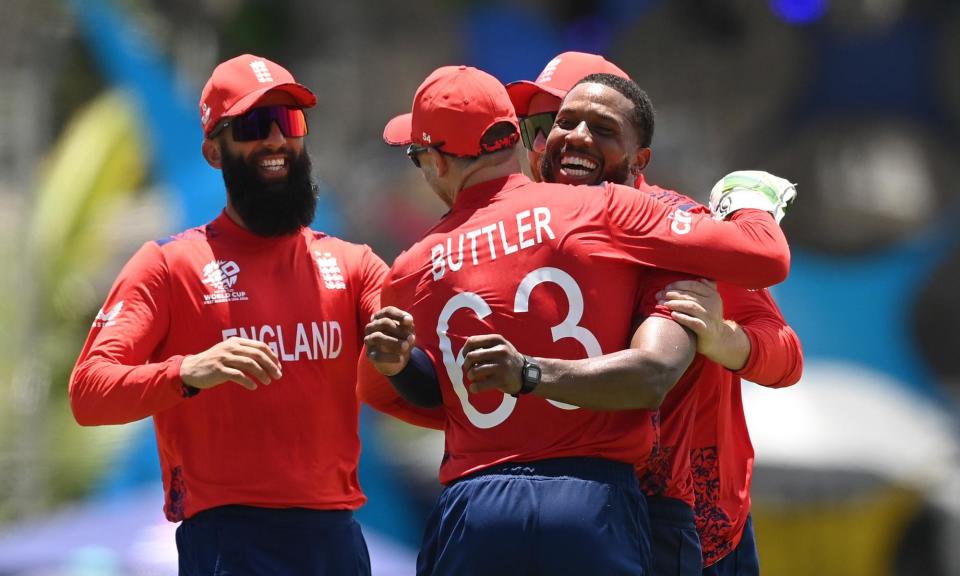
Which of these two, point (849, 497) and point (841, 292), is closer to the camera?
point (849, 497)

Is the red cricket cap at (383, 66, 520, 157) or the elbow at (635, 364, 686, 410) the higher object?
the red cricket cap at (383, 66, 520, 157)

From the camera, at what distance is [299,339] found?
4.92m

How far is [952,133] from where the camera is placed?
54.7 ft

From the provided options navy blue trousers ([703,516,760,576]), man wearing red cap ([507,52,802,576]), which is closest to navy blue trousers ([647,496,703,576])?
man wearing red cap ([507,52,802,576])

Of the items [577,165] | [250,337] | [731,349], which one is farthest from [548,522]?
[250,337]

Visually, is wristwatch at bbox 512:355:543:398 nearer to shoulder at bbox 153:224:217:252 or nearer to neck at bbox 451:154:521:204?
neck at bbox 451:154:521:204

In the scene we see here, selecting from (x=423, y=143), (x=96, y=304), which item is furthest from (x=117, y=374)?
(x=96, y=304)

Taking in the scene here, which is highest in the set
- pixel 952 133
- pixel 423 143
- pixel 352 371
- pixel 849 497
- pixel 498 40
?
pixel 498 40

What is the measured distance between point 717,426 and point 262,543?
148 centimetres

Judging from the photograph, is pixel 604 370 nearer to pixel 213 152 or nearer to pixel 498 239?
pixel 498 239

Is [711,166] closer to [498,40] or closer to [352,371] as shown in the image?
[498,40]

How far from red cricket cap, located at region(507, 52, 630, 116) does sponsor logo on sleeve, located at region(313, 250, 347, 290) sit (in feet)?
2.63

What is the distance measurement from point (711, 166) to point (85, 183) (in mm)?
6265

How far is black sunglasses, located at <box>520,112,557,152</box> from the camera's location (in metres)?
5.01
